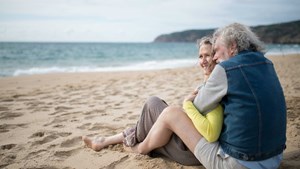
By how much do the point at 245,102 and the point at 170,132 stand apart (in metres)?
0.91

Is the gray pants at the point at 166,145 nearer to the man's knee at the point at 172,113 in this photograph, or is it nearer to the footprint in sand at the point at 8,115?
the man's knee at the point at 172,113

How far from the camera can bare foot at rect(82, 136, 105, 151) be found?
126 inches

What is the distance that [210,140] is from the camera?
219 cm

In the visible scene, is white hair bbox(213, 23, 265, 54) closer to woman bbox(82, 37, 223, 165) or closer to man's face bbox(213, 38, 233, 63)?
man's face bbox(213, 38, 233, 63)

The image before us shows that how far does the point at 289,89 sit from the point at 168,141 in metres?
4.63

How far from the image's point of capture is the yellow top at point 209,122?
213cm

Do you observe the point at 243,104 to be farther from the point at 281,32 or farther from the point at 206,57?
the point at 281,32

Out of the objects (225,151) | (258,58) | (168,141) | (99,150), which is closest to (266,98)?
(258,58)

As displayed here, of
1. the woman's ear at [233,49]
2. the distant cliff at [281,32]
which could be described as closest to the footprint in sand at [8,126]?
the woman's ear at [233,49]

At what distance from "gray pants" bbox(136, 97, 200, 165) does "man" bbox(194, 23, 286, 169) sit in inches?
19.0

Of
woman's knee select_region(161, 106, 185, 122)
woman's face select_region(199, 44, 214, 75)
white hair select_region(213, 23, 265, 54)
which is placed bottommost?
woman's knee select_region(161, 106, 185, 122)

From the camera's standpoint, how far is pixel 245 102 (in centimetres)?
195

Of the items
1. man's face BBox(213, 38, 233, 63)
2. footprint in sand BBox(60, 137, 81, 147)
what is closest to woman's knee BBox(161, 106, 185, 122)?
man's face BBox(213, 38, 233, 63)

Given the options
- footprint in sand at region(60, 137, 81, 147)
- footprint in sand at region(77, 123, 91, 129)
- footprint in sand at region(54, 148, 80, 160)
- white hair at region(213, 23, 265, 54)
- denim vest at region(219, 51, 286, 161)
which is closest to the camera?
denim vest at region(219, 51, 286, 161)
